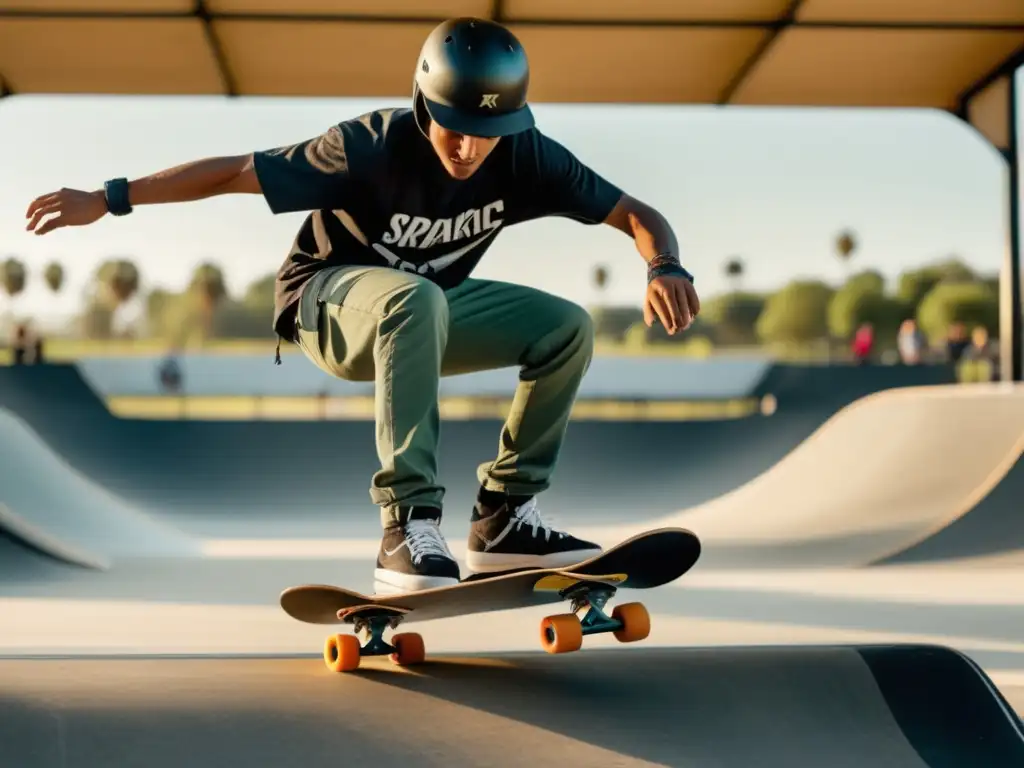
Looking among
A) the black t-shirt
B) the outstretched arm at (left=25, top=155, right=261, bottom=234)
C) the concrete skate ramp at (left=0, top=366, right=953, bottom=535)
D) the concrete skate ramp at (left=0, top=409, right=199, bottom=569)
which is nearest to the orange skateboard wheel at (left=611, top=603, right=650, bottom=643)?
the black t-shirt

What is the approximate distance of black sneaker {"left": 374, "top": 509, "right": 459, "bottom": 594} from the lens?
2867 mm

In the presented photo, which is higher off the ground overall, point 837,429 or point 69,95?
point 69,95

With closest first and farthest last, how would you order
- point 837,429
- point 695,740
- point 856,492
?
point 695,740, point 856,492, point 837,429

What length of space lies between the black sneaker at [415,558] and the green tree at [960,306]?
92111 millimetres

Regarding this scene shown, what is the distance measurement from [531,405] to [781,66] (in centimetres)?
892

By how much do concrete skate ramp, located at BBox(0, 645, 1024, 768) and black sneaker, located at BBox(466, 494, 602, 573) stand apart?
30cm

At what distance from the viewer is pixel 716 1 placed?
393 inches

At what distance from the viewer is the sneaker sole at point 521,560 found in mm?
3162

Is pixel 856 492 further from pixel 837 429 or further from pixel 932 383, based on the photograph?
pixel 932 383

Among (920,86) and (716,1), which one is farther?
(920,86)

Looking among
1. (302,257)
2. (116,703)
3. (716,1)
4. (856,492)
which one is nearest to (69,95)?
(716,1)

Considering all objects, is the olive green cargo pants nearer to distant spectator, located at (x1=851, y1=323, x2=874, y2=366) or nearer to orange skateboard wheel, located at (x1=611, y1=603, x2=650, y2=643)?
orange skateboard wheel, located at (x1=611, y1=603, x2=650, y2=643)

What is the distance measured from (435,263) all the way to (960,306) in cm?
9626

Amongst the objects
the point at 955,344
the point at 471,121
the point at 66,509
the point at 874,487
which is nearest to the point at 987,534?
the point at 874,487
